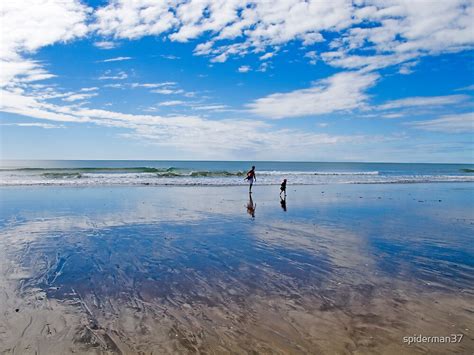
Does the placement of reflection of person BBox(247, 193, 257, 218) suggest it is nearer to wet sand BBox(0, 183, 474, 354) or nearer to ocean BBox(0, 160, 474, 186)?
wet sand BBox(0, 183, 474, 354)

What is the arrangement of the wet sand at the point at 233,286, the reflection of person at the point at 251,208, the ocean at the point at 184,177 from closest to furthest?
the wet sand at the point at 233,286, the reflection of person at the point at 251,208, the ocean at the point at 184,177

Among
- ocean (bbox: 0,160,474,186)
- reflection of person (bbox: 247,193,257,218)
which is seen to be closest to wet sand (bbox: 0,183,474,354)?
reflection of person (bbox: 247,193,257,218)

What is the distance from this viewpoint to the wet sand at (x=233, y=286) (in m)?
5.01

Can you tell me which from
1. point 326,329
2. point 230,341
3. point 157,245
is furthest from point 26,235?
point 326,329

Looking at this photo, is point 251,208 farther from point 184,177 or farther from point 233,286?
point 184,177

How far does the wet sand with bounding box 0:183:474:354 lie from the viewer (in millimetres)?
5012

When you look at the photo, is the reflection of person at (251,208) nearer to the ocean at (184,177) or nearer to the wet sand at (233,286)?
the wet sand at (233,286)

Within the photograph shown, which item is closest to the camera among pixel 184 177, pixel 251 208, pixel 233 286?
pixel 233 286

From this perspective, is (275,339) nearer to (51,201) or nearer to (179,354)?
(179,354)

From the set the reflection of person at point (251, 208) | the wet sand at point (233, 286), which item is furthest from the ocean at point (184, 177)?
the wet sand at point (233, 286)

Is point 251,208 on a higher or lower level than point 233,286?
higher

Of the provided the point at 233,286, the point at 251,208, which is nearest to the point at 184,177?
the point at 251,208

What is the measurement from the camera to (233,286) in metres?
6.97

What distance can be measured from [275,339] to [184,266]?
3.73 metres
